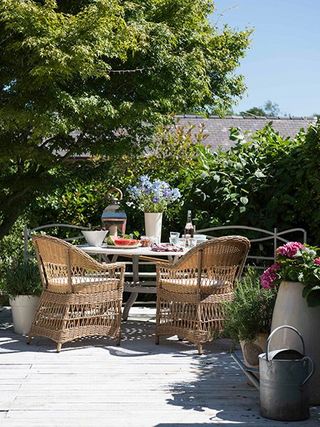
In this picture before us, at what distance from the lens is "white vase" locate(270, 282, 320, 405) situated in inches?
169

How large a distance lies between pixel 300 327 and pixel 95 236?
108 inches

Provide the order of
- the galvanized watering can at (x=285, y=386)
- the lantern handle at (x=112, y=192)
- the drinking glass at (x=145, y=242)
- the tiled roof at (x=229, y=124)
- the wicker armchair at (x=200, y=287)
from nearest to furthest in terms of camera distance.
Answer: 1. the galvanized watering can at (x=285, y=386)
2. the wicker armchair at (x=200, y=287)
3. the drinking glass at (x=145, y=242)
4. the lantern handle at (x=112, y=192)
5. the tiled roof at (x=229, y=124)

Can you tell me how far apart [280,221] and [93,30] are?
2976 mm

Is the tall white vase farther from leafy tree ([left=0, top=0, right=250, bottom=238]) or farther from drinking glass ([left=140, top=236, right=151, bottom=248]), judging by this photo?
leafy tree ([left=0, top=0, right=250, bottom=238])

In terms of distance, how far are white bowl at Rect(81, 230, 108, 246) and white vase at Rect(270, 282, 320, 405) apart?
2.59 m

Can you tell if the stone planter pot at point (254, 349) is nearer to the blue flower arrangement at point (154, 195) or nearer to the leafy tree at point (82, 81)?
the blue flower arrangement at point (154, 195)

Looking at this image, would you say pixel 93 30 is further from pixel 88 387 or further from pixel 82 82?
pixel 88 387

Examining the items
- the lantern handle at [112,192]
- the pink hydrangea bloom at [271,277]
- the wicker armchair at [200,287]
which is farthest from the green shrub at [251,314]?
the lantern handle at [112,192]

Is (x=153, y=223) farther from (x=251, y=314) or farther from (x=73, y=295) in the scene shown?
(x=251, y=314)

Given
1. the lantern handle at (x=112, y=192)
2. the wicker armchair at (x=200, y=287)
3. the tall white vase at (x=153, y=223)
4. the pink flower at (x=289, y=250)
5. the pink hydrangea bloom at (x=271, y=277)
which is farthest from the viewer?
the lantern handle at (x=112, y=192)

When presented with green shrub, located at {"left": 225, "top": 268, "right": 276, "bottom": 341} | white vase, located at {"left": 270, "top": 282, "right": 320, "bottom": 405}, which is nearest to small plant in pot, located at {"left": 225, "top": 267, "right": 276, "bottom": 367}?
green shrub, located at {"left": 225, "top": 268, "right": 276, "bottom": 341}

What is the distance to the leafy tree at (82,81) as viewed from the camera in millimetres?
5957

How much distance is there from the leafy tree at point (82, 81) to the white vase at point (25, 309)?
1.36 meters

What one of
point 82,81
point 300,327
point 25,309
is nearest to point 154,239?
point 25,309
